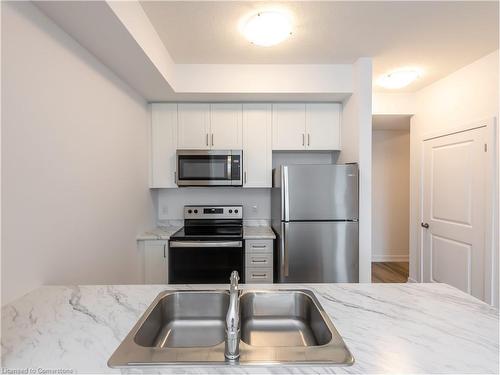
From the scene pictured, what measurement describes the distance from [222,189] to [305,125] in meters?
1.20

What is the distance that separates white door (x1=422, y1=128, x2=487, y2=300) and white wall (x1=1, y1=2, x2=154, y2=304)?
3.16 metres

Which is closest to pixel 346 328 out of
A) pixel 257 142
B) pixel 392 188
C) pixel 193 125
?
pixel 257 142

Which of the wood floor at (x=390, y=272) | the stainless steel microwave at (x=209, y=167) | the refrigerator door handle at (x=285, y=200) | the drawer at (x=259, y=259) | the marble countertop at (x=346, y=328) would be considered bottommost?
the wood floor at (x=390, y=272)

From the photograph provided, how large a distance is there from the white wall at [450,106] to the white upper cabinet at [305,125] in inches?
43.7

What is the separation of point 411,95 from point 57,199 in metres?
3.77

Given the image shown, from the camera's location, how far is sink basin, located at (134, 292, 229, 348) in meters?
1.09

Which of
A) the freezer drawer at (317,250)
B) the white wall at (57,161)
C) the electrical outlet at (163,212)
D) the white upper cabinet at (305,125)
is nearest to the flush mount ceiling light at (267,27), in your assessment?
the white upper cabinet at (305,125)

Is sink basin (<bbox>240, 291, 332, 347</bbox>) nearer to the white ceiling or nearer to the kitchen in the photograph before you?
the kitchen

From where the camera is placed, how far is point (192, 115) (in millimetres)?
2848

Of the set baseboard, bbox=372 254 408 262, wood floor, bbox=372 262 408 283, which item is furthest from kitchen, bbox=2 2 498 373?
baseboard, bbox=372 254 408 262

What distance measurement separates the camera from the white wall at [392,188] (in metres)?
4.43

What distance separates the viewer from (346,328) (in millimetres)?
886

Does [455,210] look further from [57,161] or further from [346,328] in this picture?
[57,161]

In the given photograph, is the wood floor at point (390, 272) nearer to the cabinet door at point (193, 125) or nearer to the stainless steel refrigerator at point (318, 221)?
the stainless steel refrigerator at point (318, 221)
